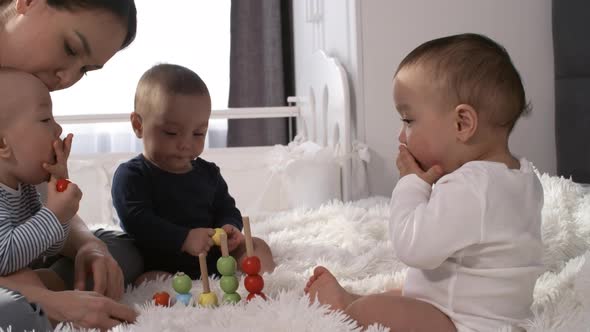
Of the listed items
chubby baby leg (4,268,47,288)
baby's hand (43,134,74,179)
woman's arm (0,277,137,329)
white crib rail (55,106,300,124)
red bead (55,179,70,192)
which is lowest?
woman's arm (0,277,137,329)

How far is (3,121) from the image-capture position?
1.07m

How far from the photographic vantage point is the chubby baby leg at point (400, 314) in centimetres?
100

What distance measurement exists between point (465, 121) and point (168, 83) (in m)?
0.63

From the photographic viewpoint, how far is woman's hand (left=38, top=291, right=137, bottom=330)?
102cm

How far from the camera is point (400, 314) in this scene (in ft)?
3.31

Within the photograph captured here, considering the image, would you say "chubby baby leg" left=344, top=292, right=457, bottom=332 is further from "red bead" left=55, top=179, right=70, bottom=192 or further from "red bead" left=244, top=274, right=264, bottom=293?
"red bead" left=55, top=179, right=70, bottom=192

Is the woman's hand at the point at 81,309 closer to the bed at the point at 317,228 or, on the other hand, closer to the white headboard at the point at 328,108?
the bed at the point at 317,228

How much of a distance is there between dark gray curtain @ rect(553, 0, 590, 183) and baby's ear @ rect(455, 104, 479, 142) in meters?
1.09

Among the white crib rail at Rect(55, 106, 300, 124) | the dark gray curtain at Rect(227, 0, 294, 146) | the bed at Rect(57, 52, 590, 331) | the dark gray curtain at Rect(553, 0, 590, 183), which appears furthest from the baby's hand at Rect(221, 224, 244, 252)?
the dark gray curtain at Rect(227, 0, 294, 146)

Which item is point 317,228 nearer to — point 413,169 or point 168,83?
point 168,83

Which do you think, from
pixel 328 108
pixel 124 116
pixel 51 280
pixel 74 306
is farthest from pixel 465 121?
pixel 124 116

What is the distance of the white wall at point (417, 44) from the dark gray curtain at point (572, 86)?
0.09 meters

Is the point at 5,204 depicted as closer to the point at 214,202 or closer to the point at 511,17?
the point at 214,202

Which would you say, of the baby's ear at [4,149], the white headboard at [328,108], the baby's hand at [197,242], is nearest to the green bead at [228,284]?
the baby's hand at [197,242]
